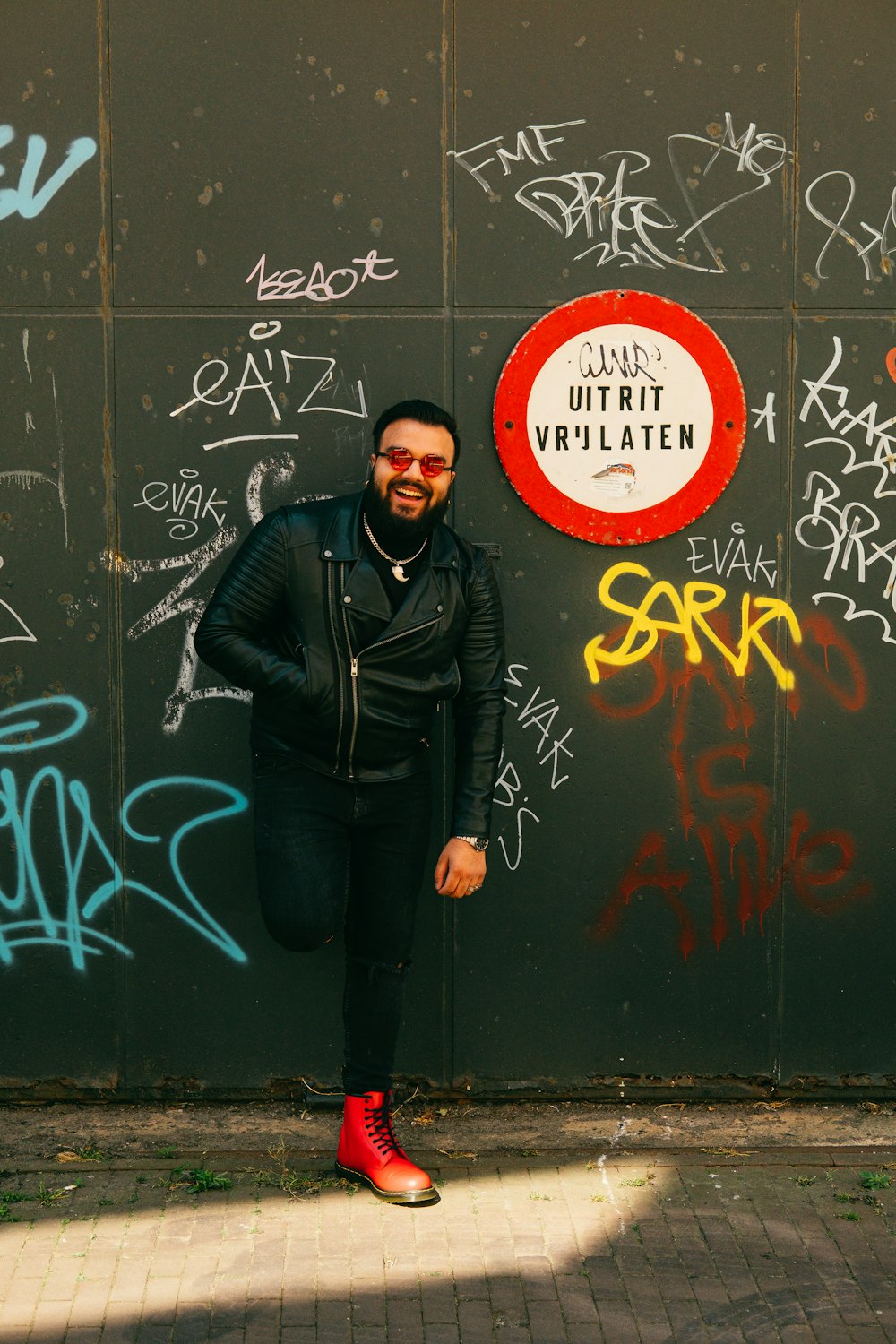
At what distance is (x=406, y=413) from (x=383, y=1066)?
192 centimetres

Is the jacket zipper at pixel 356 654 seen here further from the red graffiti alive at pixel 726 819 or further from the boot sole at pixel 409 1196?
the boot sole at pixel 409 1196

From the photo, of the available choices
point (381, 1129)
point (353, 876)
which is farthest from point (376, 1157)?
point (353, 876)

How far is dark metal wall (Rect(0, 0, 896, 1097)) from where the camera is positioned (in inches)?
187

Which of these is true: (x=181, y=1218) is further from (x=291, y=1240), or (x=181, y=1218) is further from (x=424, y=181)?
(x=424, y=181)

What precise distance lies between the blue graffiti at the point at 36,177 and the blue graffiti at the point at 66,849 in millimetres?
1592

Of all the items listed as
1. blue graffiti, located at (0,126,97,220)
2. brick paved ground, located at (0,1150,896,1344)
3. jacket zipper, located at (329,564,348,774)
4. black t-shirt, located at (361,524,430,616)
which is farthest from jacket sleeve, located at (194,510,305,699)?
brick paved ground, located at (0,1150,896,1344)

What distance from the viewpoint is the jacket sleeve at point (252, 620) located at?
420cm

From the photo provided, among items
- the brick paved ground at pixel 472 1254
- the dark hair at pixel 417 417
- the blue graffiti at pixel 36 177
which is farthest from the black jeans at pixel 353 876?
the blue graffiti at pixel 36 177

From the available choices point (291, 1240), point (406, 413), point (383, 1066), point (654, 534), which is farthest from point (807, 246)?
point (291, 1240)

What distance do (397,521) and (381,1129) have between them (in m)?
1.79

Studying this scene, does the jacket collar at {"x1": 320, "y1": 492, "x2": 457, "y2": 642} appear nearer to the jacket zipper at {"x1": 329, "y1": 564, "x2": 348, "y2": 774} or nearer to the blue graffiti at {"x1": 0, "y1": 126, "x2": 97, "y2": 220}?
the jacket zipper at {"x1": 329, "y1": 564, "x2": 348, "y2": 774}

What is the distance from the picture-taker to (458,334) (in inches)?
189

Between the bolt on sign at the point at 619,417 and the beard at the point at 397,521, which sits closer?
the beard at the point at 397,521

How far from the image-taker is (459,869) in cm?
433
